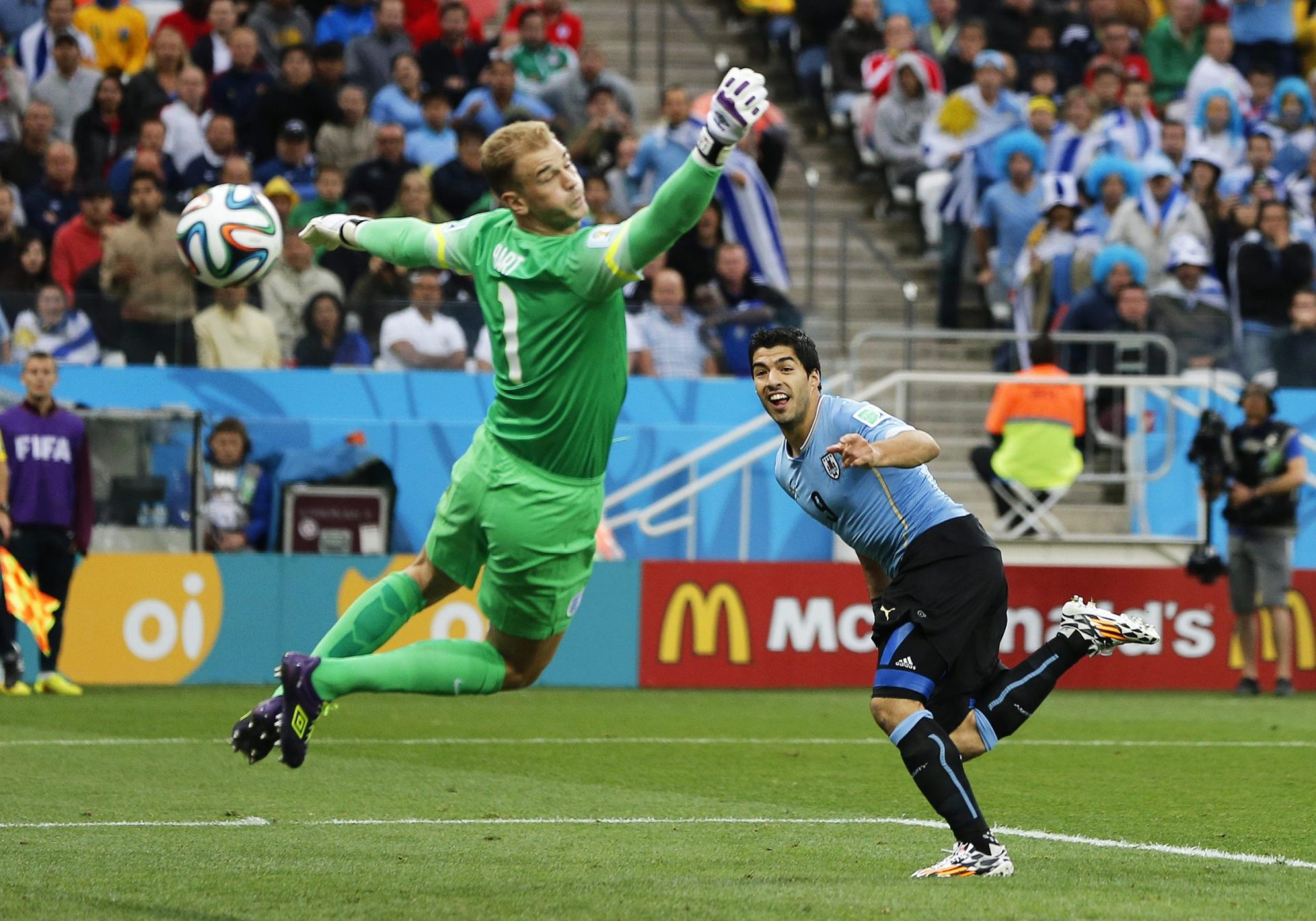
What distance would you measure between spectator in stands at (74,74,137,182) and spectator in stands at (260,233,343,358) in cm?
255

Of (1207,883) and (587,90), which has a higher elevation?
(587,90)

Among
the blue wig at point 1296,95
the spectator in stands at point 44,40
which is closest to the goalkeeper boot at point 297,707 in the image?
the spectator in stands at point 44,40

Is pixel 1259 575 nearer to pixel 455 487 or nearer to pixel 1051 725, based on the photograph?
pixel 1051 725

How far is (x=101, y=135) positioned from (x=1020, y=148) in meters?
8.11

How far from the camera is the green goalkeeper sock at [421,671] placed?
6.64 m

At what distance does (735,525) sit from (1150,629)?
9.20m

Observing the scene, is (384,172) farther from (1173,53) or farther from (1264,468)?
(1173,53)

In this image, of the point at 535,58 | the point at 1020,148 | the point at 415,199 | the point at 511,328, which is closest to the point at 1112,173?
the point at 1020,148

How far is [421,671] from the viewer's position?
681cm

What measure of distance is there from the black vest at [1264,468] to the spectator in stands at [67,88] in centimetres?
988

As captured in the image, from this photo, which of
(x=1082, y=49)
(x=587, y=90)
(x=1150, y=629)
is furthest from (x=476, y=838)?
(x=1082, y=49)

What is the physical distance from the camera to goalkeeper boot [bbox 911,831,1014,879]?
682 cm

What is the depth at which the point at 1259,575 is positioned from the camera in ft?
51.6

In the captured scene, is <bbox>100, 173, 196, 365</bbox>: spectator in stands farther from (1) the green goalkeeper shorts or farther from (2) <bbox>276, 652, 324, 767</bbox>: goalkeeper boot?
(2) <bbox>276, 652, 324, 767</bbox>: goalkeeper boot
